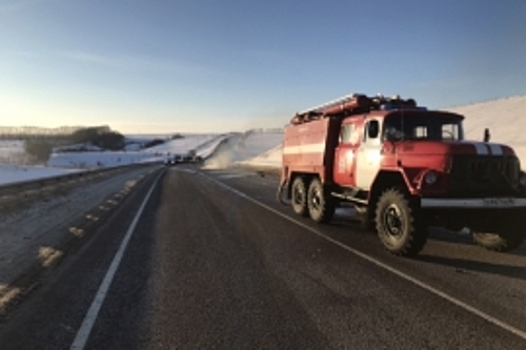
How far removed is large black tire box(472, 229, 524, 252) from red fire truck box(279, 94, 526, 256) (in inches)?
0.6

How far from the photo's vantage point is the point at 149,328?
4863 millimetres

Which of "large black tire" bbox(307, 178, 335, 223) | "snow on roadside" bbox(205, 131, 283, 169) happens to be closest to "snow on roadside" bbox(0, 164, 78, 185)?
"large black tire" bbox(307, 178, 335, 223)

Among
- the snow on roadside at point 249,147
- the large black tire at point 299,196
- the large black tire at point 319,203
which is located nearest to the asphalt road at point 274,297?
the large black tire at point 319,203

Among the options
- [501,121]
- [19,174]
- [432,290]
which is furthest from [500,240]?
[19,174]

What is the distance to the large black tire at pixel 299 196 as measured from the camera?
13.1 m

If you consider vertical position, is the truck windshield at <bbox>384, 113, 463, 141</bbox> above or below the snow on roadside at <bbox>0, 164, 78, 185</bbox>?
above

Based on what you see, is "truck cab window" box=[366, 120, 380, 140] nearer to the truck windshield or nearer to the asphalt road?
the truck windshield

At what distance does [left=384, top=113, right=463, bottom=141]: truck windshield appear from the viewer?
8.85 m

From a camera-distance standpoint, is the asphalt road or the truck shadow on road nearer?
the asphalt road

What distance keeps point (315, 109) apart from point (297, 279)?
753 centimetres

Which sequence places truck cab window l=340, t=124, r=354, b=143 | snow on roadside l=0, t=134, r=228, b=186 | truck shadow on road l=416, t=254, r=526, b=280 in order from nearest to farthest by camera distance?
1. truck shadow on road l=416, t=254, r=526, b=280
2. truck cab window l=340, t=124, r=354, b=143
3. snow on roadside l=0, t=134, r=228, b=186

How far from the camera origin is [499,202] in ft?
24.3

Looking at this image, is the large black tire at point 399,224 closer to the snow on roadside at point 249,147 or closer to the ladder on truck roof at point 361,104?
the ladder on truck roof at point 361,104

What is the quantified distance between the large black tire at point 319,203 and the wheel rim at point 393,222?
3132mm
